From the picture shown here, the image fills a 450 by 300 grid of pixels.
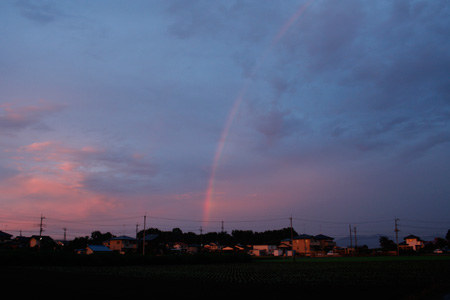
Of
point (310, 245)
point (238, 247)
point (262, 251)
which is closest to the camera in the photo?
point (310, 245)

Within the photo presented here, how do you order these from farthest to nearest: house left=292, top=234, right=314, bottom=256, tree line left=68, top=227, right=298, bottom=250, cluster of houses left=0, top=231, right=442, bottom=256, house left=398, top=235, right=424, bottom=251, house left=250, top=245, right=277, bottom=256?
1. tree line left=68, top=227, right=298, bottom=250
2. house left=398, top=235, right=424, bottom=251
3. house left=250, top=245, right=277, bottom=256
4. house left=292, top=234, right=314, bottom=256
5. cluster of houses left=0, top=231, right=442, bottom=256

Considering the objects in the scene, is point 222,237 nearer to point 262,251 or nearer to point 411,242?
point 262,251

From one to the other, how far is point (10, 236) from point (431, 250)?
117 metres

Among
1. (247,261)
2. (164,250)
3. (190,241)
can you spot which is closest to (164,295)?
(247,261)

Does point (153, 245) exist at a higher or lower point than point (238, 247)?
higher

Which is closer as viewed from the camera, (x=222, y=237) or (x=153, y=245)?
(x=153, y=245)

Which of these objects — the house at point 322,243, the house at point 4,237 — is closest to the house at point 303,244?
the house at point 322,243

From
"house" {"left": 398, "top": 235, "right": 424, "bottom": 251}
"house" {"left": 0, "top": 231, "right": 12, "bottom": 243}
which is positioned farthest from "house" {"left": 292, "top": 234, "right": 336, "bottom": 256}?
"house" {"left": 0, "top": 231, "right": 12, "bottom": 243}

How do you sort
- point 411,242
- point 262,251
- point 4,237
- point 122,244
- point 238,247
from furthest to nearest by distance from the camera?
point 411,242 < point 238,247 < point 262,251 < point 4,237 < point 122,244

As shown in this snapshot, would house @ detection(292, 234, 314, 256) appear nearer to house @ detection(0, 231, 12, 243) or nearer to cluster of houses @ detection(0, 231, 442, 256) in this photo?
cluster of houses @ detection(0, 231, 442, 256)

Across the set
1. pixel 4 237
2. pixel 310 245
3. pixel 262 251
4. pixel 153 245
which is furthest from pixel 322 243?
pixel 4 237

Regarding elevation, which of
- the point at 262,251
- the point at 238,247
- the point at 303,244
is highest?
the point at 303,244

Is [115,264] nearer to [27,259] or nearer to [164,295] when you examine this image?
[27,259]

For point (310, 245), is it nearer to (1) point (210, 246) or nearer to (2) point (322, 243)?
(2) point (322, 243)
